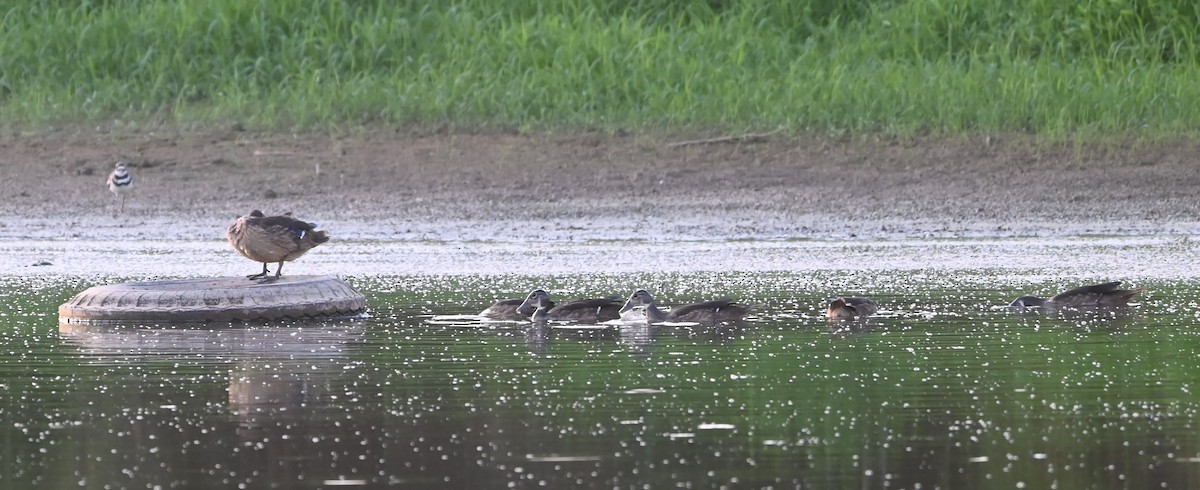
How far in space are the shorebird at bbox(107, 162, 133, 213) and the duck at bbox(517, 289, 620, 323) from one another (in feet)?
24.1

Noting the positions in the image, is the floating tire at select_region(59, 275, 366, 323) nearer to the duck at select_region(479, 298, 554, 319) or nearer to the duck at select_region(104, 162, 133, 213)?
the duck at select_region(479, 298, 554, 319)

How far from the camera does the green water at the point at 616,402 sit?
5.87 m

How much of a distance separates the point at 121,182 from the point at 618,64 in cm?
492

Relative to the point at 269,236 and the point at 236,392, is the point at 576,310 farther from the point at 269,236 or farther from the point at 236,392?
the point at 236,392

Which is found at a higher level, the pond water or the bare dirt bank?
the pond water

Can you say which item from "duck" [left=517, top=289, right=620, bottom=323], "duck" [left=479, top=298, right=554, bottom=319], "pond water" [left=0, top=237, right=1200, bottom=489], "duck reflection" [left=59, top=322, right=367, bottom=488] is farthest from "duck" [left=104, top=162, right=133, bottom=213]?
"duck" [left=517, top=289, right=620, bottom=323]

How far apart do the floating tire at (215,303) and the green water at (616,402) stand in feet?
0.58

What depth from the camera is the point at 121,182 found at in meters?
16.9

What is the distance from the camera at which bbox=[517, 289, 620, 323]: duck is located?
10.4 m

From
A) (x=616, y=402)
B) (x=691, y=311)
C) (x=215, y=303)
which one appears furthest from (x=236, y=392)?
(x=691, y=311)

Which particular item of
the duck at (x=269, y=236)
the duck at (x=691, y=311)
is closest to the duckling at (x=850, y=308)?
the duck at (x=691, y=311)

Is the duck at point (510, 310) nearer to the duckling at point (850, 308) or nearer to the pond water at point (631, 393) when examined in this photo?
the pond water at point (631, 393)

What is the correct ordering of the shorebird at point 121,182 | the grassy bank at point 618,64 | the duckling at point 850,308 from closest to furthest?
1. the duckling at point 850,308
2. the shorebird at point 121,182
3. the grassy bank at point 618,64

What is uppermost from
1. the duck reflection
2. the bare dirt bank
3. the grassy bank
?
the duck reflection
